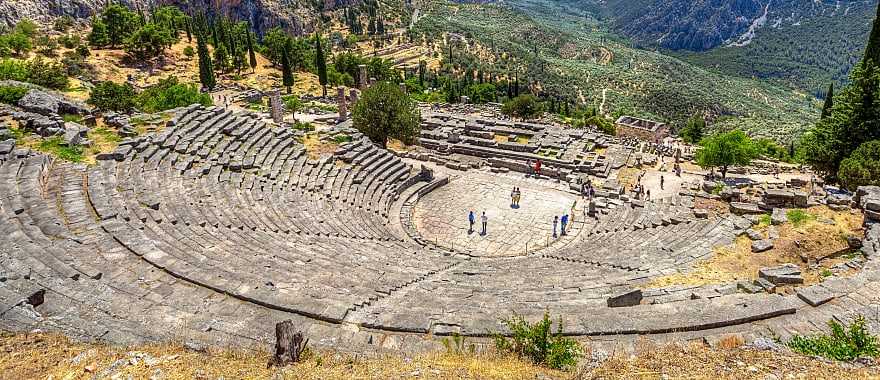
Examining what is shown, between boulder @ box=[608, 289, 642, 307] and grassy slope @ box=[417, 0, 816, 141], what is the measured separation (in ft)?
250

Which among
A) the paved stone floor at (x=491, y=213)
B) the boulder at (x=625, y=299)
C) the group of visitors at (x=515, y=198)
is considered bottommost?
the paved stone floor at (x=491, y=213)

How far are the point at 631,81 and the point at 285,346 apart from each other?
120 metres

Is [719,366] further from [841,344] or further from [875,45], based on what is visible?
[875,45]

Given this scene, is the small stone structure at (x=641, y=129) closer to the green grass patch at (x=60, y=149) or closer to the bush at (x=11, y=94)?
the green grass patch at (x=60, y=149)

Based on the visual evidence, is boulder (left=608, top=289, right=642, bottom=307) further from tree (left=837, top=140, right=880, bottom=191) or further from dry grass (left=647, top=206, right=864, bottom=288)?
tree (left=837, top=140, right=880, bottom=191)

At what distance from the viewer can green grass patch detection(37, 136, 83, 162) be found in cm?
1873

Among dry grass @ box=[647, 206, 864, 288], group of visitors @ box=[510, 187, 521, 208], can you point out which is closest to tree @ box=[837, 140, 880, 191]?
dry grass @ box=[647, 206, 864, 288]

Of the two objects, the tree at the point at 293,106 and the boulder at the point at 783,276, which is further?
the tree at the point at 293,106

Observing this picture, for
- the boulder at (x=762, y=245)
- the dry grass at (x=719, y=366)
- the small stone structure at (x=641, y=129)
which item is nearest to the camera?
the dry grass at (x=719, y=366)

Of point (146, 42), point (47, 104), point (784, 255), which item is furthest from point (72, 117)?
point (146, 42)

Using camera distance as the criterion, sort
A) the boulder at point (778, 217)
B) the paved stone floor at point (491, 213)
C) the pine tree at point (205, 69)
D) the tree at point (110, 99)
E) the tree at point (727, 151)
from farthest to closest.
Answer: the pine tree at point (205, 69), the tree at point (727, 151), the tree at point (110, 99), the paved stone floor at point (491, 213), the boulder at point (778, 217)

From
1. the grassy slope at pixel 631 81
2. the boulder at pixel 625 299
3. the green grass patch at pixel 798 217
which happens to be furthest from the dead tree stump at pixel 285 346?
the grassy slope at pixel 631 81

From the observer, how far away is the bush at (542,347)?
27.4 feet

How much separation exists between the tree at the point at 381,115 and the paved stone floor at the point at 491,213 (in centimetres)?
567
